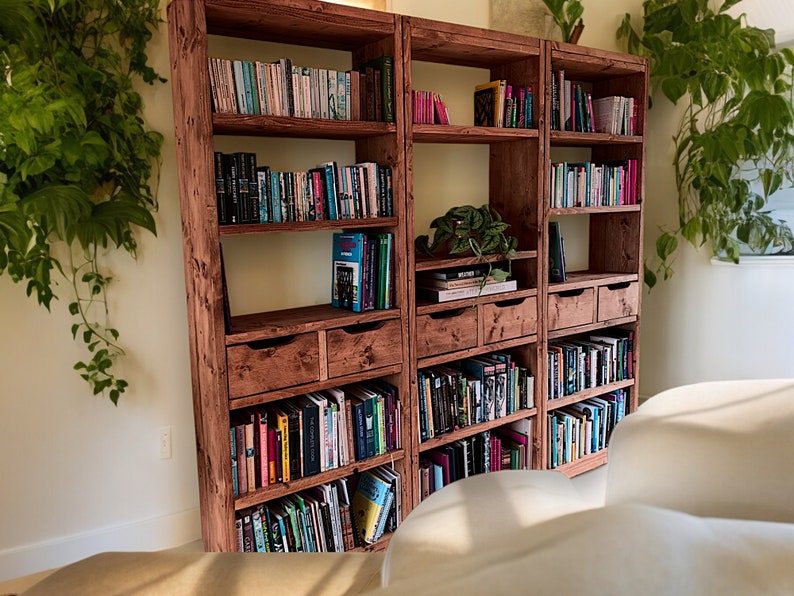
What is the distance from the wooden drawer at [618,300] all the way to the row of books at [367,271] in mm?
1142

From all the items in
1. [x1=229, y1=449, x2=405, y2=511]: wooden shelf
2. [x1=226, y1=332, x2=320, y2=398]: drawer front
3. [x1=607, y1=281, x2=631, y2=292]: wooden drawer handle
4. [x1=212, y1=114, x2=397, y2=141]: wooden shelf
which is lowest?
[x1=229, y1=449, x2=405, y2=511]: wooden shelf

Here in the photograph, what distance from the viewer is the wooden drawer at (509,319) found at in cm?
244

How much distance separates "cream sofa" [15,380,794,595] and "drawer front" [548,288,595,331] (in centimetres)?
174

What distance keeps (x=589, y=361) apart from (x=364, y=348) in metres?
1.26

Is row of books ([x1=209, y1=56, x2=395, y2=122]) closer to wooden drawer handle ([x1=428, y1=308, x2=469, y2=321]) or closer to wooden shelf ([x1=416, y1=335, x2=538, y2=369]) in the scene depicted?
wooden drawer handle ([x1=428, y1=308, x2=469, y2=321])

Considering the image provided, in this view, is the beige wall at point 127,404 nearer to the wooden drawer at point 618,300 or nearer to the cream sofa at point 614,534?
the wooden drawer at point 618,300

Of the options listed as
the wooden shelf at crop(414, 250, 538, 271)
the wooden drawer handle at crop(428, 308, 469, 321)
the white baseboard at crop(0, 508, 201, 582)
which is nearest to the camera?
the white baseboard at crop(0, 508, 201, 582)

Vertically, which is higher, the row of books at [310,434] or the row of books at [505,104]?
the row of books at [505,104]

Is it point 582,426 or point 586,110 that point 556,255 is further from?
point 582,426

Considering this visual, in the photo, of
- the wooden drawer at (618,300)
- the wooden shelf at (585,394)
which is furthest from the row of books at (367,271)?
the wooden drawer at (618,300)

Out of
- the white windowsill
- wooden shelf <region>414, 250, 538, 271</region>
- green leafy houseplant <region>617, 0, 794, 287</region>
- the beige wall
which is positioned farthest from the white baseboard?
the white windowsill

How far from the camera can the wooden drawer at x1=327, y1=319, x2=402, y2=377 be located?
2.05m

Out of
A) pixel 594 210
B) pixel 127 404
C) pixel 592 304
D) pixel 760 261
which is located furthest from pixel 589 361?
pixel 127 404

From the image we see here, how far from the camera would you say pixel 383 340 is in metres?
2.15
